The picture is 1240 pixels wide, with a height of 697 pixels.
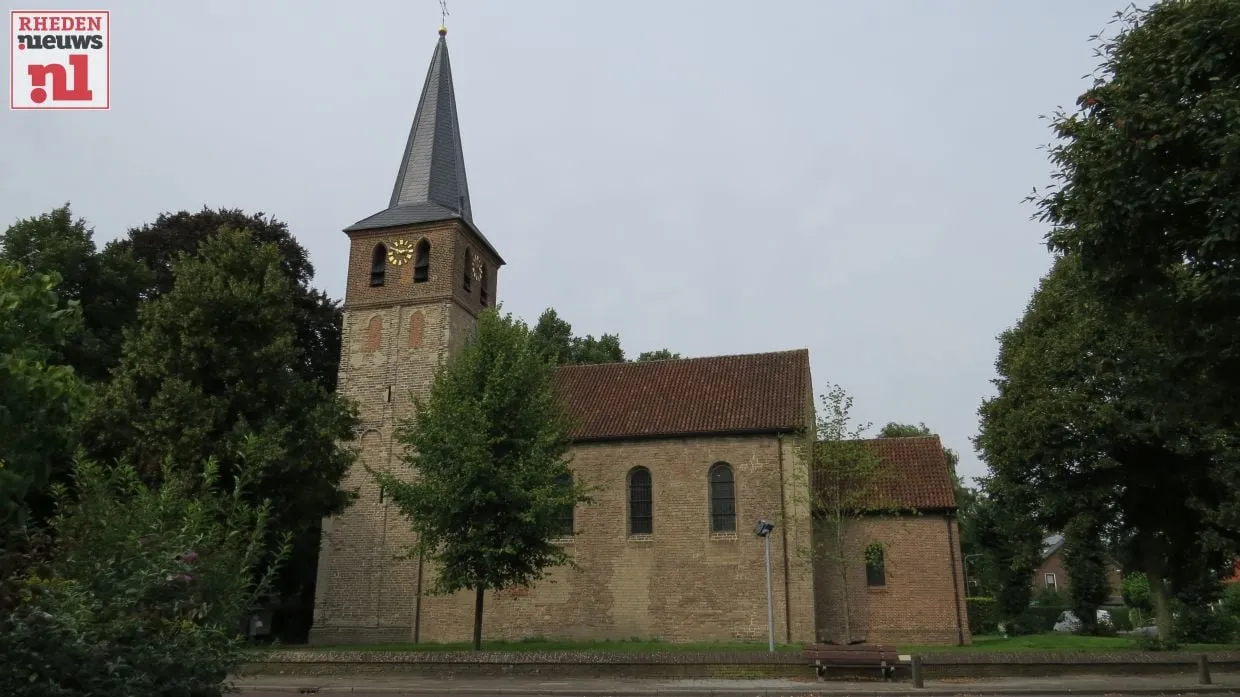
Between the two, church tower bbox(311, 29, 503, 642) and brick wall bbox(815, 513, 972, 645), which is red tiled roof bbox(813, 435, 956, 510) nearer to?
brick wall bbox(815, 513, 972, 645)

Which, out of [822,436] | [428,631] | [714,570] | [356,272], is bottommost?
[428,631]

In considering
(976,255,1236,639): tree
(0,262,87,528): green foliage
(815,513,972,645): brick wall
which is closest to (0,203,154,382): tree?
(0,262,87,528): green foliage

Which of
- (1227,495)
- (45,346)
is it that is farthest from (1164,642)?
(45,346)

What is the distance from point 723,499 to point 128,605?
22118 mm

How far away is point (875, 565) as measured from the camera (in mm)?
27516

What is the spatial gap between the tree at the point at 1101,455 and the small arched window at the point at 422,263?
2083cm

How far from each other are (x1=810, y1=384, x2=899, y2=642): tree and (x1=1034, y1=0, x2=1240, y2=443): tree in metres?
12.9

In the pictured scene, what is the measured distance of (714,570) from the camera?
2717 centimetres

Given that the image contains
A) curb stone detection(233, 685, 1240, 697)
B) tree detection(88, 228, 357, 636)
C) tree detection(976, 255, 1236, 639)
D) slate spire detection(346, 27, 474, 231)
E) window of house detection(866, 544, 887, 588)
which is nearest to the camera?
curb stone detection(233, 685, 1240, 697)

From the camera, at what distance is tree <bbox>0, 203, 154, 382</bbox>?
26.4m

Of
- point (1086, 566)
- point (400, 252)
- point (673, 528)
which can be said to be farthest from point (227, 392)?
point (1086, 566)

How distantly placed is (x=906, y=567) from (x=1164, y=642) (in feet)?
23.3

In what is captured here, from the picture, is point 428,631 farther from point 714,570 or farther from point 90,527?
point 90,527


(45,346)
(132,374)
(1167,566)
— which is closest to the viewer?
(45,346)
